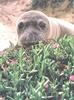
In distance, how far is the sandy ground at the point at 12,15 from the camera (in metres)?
11.1

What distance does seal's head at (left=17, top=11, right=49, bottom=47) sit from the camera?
6623mm

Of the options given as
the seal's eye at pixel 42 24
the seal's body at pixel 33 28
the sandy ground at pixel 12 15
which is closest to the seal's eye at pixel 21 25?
the seal's body at pixel 33 28

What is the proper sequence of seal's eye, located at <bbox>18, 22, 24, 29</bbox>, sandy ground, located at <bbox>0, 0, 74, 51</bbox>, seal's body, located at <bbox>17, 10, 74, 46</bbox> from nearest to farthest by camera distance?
seal's body, located at <bbox>17, 10, 74, 46</bbox>, seal's eye, located at <bbox>18, 22, 24, 29</bbox>, sandy ground, located at <bbox>0, 0, 74, 51</bbox>

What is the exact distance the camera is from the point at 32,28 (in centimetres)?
695

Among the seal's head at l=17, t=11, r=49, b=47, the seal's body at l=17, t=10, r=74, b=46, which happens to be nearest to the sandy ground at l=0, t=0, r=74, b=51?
the seal's body at l=17, t=10, r=74, b=46

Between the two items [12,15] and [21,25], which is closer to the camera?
[21,25]

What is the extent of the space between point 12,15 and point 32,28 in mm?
7802

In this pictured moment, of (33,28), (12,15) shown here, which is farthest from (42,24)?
(12,15)

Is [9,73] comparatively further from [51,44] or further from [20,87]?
[51,44]

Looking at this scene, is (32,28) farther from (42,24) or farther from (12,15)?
(12,15)

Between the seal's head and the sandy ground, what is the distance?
269 centimetres

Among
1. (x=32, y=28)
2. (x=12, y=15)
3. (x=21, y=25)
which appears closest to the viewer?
(x=32, y=28)

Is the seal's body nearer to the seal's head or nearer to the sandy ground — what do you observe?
the seal's head

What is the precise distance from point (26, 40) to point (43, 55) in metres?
2.09
